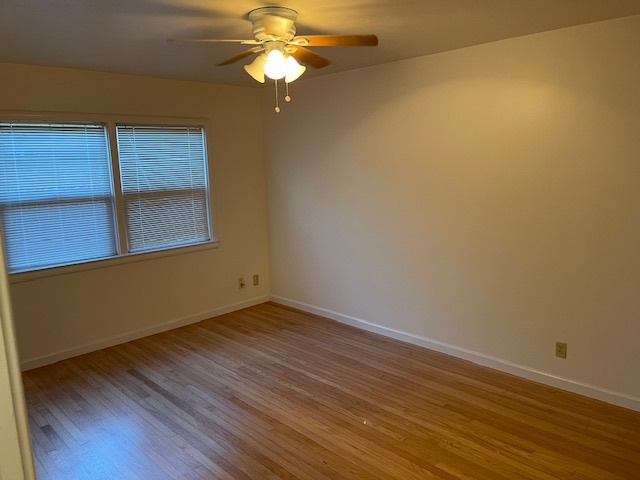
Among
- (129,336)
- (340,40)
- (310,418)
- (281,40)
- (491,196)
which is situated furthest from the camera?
(129,336)

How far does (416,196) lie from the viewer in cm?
379

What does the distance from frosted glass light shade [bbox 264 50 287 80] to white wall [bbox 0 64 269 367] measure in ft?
6.88

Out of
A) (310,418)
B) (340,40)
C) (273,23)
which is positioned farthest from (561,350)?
(273,23)

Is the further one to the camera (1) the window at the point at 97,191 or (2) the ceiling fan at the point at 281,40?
(1) the window at the point at 97,191

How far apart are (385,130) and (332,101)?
0.66 m

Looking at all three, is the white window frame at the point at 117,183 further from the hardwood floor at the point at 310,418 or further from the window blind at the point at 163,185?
the hardwood floor at the point at 310,418

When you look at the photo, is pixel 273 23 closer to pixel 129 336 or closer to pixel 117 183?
pixel 117 183

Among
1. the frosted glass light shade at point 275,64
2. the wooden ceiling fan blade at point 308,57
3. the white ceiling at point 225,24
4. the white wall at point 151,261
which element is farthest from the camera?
the white wall at point 151,261

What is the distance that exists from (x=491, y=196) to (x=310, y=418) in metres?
1.99

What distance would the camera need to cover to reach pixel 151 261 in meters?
4.31

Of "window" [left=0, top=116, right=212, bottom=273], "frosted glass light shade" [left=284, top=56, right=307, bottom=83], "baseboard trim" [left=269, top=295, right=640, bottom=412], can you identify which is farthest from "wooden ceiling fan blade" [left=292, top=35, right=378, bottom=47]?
"baseboard trim" [left=269, top=295, right=640, bottom=412]

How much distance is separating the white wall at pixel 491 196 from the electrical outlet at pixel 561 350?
1.6 inches

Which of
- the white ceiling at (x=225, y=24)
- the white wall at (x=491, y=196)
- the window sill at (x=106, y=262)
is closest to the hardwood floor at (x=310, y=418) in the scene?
the white wall at (x=491, y=196)

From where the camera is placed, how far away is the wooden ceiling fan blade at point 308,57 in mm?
2598
